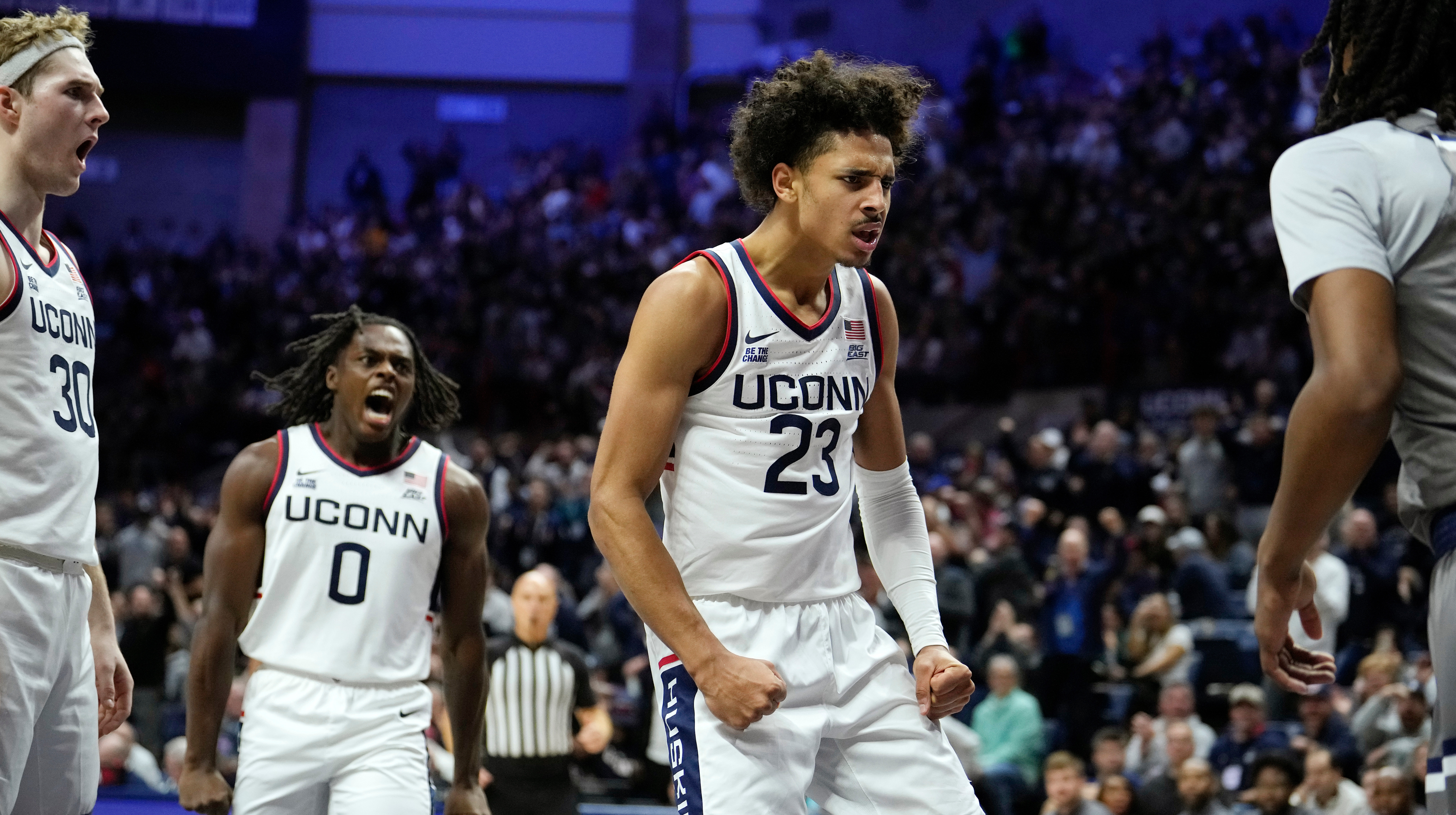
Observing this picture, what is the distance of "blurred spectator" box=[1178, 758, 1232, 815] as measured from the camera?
7.23 metres

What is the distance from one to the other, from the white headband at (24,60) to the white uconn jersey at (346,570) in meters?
1.60

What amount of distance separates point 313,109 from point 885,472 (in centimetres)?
2383

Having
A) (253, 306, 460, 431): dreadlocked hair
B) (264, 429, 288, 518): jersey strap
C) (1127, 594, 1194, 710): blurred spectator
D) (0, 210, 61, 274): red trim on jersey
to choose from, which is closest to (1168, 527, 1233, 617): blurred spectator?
(1127, 594, 1194, 710): blurred spectator

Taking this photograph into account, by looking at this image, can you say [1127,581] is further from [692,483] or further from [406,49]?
[406,49]

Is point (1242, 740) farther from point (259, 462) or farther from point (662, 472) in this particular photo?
point (662, 472)

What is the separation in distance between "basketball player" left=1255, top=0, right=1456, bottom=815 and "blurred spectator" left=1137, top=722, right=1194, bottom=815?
5487mm

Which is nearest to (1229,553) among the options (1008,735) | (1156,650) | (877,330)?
(1156,650)

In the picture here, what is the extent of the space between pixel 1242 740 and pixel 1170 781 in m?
0.81

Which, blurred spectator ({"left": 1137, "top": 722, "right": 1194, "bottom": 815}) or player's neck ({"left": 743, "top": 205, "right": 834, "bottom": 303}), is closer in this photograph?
player's neck ({"left": 743, "top": 205, "right": 834, "bottom": 303})

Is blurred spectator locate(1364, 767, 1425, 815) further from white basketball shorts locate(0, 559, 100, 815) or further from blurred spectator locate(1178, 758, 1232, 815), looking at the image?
white basketball shorts locate(0, 559, 100, 815)

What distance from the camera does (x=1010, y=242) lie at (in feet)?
54.0

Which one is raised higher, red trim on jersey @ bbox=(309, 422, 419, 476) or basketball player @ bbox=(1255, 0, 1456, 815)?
basketball player @ bbox=(1255, 0, 1456, 815)

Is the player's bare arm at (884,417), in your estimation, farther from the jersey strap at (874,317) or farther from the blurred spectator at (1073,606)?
the blurred spectator at (1073,606)

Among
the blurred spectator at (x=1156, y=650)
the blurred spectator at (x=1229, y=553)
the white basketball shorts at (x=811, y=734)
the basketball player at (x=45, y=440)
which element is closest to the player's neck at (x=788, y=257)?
the white basketball shorts at (x=811, y=734)
